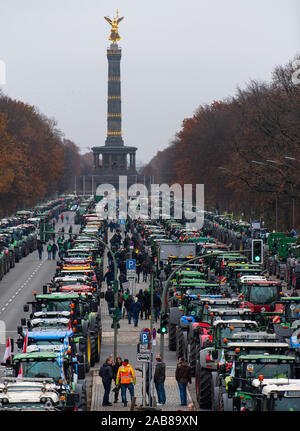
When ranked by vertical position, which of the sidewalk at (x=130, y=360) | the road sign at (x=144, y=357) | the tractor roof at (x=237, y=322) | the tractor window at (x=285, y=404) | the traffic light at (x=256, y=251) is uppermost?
the traffic light at (x=256, y=251)

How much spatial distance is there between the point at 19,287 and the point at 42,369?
3378cm

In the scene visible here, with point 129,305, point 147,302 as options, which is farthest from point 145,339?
point 147,302

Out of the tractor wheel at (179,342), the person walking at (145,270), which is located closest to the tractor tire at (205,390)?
the tractor wheel at (179,342)

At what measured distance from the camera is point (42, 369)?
72.1 ft

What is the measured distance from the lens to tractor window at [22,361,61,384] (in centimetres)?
2183

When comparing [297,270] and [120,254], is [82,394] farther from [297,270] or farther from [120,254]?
[120,254]

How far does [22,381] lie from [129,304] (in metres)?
22.3

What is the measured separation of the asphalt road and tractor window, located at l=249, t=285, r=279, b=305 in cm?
739

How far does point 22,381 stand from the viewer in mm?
20172

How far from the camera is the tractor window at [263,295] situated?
36.6 metres

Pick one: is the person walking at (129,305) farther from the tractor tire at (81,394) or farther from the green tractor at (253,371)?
the green tractor at (253,371)

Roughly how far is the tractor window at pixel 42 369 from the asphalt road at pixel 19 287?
7356 millimetres

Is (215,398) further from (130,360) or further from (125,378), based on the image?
(130,360)

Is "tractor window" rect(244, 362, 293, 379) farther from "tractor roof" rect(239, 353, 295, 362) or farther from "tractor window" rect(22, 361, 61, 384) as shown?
"tractor window" rect(22, 361, 61, 384)
